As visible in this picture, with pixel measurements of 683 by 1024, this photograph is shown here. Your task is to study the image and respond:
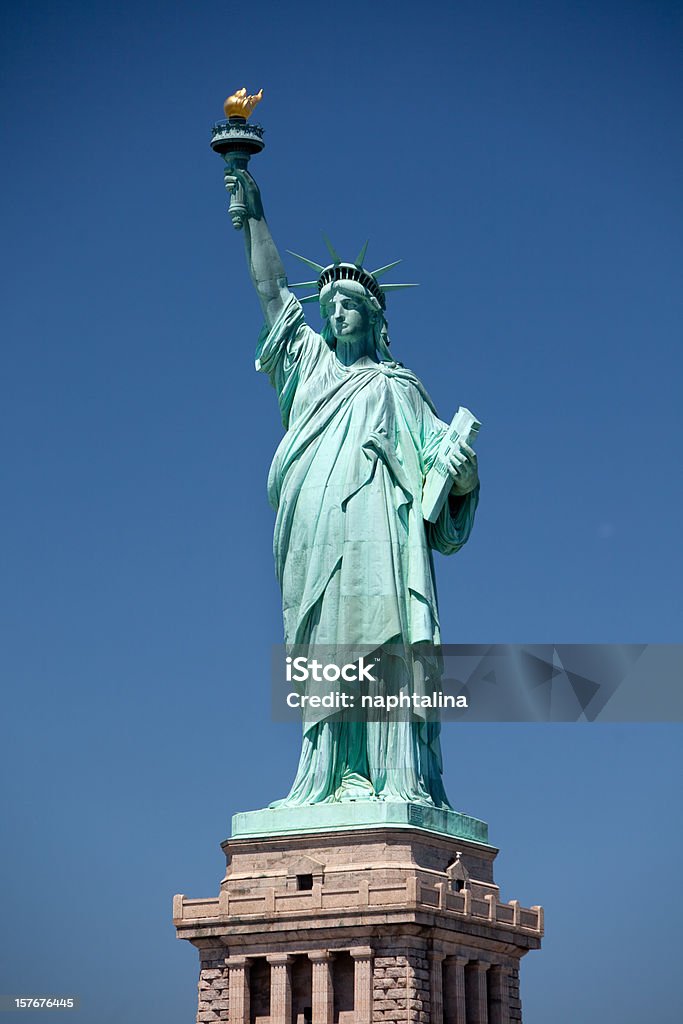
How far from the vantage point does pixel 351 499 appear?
38.1 meters

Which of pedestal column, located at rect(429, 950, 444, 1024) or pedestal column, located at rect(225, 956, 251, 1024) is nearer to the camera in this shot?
pedestal column, located at rect(429, 950, 444, 1024)

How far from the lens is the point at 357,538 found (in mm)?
37844

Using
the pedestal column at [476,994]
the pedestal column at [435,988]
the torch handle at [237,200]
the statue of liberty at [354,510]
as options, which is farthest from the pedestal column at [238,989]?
the torch handle at [237,200]

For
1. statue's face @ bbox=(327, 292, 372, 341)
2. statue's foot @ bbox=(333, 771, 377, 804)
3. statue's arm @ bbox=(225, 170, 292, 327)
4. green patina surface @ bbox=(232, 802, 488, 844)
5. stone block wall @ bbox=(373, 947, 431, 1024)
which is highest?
statue's arm @ bbox=(225, 170, 292, 327)

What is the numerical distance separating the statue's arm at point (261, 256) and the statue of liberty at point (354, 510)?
0.02 meters

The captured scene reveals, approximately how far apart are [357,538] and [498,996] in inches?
275

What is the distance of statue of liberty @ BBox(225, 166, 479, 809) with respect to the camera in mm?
37031

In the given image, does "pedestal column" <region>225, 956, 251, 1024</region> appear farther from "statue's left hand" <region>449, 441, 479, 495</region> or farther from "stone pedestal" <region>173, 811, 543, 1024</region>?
"statue's left hand" <region>449, 441, 479, 495</region>

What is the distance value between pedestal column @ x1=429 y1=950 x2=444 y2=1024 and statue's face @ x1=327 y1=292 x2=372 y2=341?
974 centimetres

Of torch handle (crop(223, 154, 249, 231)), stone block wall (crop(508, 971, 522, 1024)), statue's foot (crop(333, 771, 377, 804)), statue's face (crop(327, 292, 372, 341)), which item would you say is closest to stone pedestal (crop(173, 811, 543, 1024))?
stone block wall (crop(508, 971, 522, 1024))

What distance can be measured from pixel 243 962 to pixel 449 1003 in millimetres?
2964

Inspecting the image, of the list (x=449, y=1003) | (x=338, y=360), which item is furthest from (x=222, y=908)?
(x=338, y=360)

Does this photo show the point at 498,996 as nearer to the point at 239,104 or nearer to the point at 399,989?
the point at 399,989

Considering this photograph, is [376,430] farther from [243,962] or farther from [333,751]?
[243,962]
